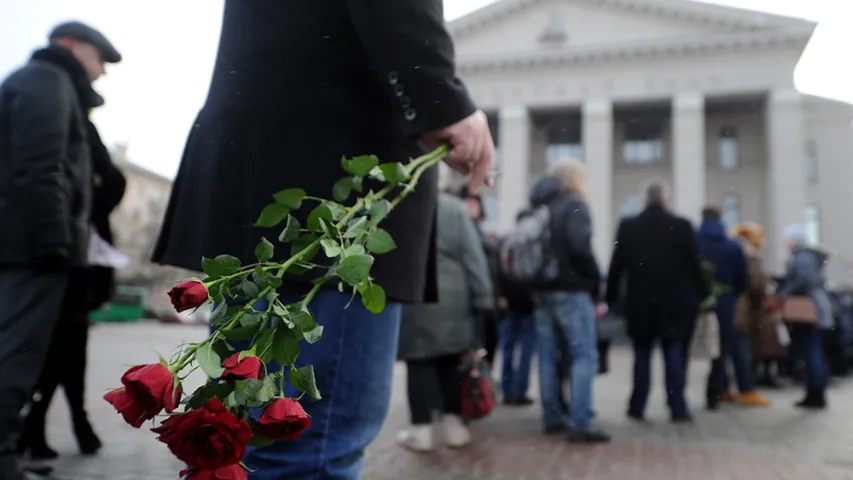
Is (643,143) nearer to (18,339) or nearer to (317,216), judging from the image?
(18,339)

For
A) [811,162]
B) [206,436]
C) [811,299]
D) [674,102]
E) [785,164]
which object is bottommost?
[811,299]

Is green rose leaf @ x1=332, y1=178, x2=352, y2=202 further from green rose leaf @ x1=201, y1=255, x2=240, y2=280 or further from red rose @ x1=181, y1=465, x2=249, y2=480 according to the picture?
red rose @ x1=181, y1=465, x2=249, y2=480

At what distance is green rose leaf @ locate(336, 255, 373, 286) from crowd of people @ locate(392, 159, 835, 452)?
371 centimetres

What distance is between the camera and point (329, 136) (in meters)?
1.52

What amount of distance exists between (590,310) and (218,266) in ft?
16.2

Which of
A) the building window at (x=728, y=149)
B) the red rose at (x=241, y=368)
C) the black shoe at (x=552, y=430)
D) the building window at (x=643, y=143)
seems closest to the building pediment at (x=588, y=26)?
the building window at (x=643, y=143)

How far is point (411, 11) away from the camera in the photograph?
1.44 meters

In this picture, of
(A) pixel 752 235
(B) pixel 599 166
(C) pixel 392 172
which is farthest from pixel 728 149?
(C) pixel 392 172

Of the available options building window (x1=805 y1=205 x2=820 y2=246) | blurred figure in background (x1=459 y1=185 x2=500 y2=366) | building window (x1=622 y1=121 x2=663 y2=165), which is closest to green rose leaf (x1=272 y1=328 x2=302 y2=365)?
blurred figure in background (x1=459 y1=185 x2=500 y2=366)

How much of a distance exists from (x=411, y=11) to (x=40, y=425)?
11.6 feet

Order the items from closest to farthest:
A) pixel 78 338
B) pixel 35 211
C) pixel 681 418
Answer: pixel 35 211, pixel 78 338, pixel 681 418

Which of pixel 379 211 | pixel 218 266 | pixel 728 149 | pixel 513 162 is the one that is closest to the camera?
pixel 218 266

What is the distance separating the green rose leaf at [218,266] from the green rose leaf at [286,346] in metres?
0.10

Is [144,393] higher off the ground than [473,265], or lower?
lower
